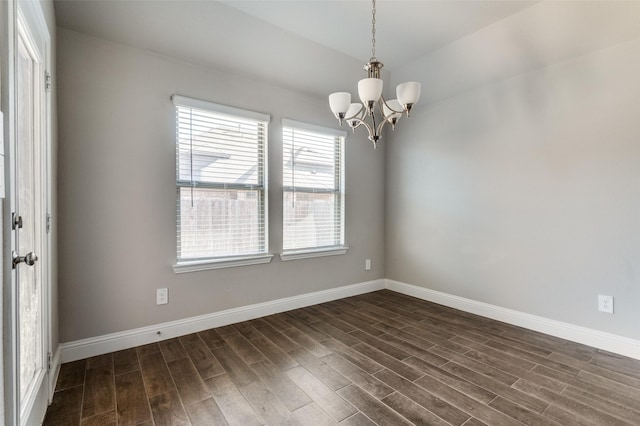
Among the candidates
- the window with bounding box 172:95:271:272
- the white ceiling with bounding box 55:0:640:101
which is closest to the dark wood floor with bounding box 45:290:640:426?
the window with bounding box 172:95:271:272

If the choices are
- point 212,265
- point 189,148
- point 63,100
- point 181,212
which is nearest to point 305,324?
point 212,265

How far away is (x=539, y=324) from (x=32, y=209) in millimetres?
3928

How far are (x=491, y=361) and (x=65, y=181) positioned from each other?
135 inches

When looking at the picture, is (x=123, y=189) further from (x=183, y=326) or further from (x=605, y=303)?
(x=605, y=303)

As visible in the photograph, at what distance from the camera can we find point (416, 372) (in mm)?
2139

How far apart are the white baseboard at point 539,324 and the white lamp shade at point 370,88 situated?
258 centimetres

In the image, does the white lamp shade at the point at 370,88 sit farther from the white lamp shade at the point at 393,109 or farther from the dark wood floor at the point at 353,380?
the dark wood floor at the point at 353,380

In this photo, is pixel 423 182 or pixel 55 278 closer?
pixel 55 278

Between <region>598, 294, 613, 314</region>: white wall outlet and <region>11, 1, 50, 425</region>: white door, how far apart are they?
3756mm

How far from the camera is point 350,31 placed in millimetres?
2713

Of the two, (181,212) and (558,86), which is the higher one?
(558,86)

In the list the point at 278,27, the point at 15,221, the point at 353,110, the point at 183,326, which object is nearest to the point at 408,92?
the point at 353,110

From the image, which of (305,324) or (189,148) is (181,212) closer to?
(189,148)

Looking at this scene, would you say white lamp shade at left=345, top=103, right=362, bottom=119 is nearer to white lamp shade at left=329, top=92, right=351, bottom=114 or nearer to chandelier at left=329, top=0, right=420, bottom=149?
chandelier at left=329, top=0, right=420, bottom=149
